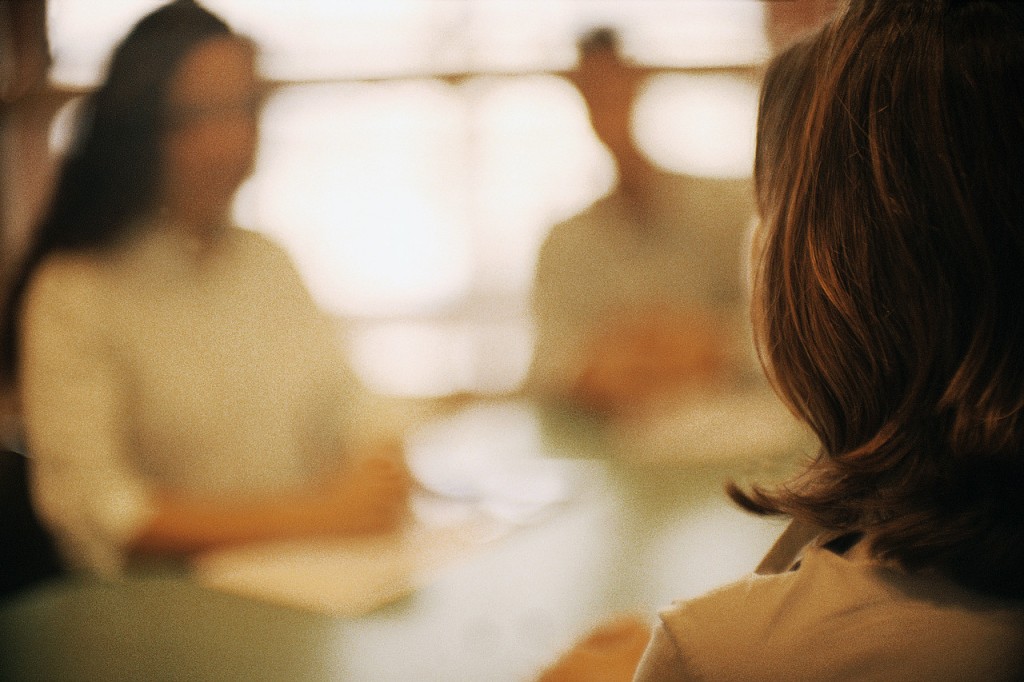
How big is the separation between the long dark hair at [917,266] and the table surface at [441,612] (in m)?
0.20

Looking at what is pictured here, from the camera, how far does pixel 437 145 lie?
4.13 meters

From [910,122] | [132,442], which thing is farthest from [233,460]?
[910,122]

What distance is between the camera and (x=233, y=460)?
150cm

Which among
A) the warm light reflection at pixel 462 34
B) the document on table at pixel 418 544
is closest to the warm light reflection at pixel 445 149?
the warm light reflection at pixel 462 34

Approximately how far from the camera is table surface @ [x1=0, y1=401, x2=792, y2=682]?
787 mm

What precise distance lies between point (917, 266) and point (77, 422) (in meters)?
1.22

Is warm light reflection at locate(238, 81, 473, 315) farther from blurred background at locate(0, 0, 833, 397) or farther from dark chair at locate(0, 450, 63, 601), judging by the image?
dark chair at locate(0, 450, 63, 601)

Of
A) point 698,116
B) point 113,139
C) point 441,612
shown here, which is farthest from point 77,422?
point 698,116

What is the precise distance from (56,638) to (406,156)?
361cm

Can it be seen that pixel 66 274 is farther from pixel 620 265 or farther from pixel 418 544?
pixel 620 265

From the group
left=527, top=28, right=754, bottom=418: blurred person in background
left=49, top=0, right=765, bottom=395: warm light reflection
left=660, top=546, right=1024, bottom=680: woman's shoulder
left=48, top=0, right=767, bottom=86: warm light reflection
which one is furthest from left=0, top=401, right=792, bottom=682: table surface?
left=48, top=0, right=767, bottom=86: warm light reflection

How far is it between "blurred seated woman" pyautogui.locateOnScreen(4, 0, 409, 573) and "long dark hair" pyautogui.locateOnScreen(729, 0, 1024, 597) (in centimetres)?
79

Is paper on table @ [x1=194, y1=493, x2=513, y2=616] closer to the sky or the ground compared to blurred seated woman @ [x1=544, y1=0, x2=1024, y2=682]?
closer to the ground

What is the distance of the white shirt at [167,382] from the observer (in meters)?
1.22
